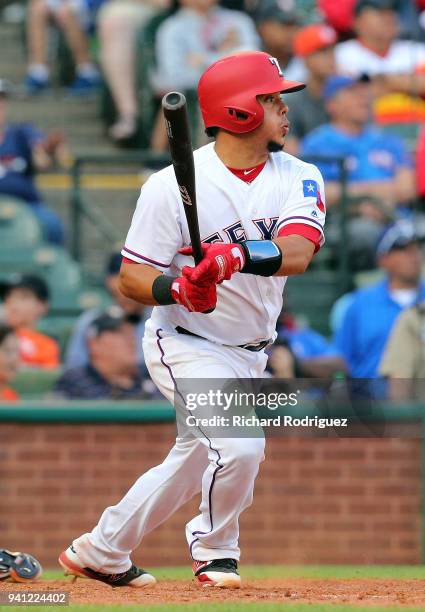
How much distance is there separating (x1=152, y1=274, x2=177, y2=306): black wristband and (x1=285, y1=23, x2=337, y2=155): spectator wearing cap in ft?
16.6

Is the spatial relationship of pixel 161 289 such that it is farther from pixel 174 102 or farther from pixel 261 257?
pixel 174 102

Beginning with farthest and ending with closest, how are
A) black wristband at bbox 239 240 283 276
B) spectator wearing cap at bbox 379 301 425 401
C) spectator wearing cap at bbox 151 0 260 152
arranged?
spectator wearing cap at bbox 151 0 260 152, spectator wearing cap at bbox 379 301 425 401, black wristband at bbox 239 240 283 276

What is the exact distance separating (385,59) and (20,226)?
309cm

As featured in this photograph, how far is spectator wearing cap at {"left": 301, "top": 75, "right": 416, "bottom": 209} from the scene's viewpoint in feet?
31.6

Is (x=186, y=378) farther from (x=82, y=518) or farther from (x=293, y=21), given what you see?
(x=293, y=21)

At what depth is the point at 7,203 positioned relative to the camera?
958cm

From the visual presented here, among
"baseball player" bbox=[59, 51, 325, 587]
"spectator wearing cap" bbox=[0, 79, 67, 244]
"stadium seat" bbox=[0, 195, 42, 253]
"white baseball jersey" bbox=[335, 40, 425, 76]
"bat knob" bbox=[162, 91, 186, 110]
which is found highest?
"bat knob" bbox=[162, 91, 186, 110]

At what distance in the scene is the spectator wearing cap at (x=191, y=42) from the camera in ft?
33.6

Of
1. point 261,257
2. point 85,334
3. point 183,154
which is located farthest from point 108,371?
point 183,154

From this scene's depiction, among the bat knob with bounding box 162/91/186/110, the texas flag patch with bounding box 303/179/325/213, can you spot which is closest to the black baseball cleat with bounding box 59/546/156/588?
the texas flag patch with bounding box 303/179/325/213

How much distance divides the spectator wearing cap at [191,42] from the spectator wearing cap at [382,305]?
2.36 meters

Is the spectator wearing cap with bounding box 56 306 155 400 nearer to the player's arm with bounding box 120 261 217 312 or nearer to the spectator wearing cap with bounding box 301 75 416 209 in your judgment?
the spectator wearing cap with bounding box 301 75 416 209

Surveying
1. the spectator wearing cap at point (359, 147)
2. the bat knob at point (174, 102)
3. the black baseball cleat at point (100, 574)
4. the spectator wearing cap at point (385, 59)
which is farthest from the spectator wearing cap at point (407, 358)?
the bat knob at point (174, 102)

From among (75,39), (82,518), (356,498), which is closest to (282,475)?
(356,498)
